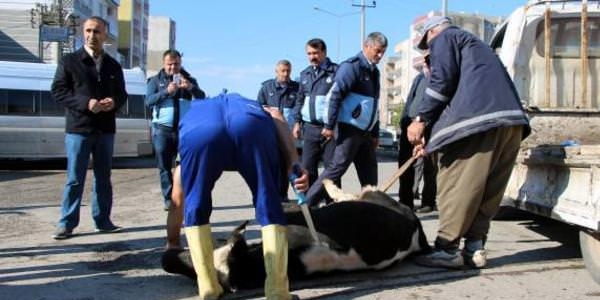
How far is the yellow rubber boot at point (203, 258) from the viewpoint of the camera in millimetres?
3822

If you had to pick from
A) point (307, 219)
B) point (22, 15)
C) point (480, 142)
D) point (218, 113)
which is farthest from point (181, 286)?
point (22, 15)

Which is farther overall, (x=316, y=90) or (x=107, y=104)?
(x=316, y=90)

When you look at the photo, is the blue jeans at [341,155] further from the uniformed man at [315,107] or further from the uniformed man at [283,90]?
the uniformed man at [283,90]

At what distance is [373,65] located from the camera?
263 inches

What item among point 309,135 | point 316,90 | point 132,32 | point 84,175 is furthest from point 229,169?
point 132,32

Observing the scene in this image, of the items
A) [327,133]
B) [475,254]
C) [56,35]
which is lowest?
[475,254]

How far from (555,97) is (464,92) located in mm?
3047

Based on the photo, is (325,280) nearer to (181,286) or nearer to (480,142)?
(181,286)

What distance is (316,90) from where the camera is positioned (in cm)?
707

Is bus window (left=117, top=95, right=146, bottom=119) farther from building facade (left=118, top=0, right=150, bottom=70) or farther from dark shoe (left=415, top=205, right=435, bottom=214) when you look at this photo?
building facade (left=118, top=0, right=150, bottom=70)

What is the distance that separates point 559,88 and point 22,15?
44.2 metres

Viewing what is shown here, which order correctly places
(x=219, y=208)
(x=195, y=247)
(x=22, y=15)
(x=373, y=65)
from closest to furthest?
(x=195, y=247)
(x=373, y=65)
(x=219, y=208)
(x=22, y=15)

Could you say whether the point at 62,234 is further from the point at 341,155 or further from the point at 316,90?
the point at 316,90

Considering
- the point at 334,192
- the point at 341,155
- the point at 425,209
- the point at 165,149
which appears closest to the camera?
the point at 334,192
